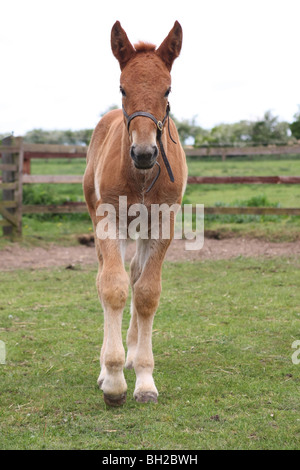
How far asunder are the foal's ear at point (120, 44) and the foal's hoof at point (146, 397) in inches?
92.3

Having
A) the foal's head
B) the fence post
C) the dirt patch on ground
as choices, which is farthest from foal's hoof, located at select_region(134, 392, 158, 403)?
the fence post

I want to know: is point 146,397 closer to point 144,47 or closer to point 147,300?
point 147,300

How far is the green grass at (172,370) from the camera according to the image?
324 cm

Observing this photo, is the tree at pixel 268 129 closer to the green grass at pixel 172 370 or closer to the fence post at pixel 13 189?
the fence post at pixel 13 189

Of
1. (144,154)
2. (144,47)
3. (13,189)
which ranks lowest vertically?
(13,189)

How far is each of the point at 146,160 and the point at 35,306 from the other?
12.1 ft

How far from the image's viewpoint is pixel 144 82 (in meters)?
3.61

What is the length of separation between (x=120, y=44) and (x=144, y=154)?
1.00 meters

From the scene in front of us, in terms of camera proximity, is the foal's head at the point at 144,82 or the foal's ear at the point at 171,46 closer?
the foal's head at the point at 144,82
